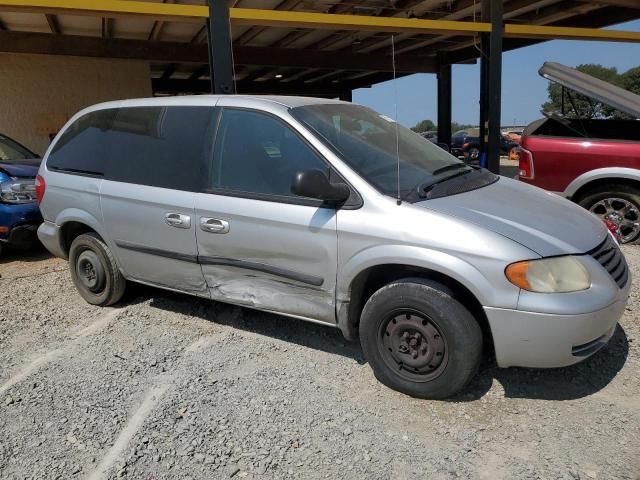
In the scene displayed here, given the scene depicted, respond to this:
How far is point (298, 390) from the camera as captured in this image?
319 cm

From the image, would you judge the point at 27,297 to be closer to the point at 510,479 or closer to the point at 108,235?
the point at 108,235

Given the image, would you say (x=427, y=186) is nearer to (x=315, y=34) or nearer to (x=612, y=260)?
(x=612, y=260)

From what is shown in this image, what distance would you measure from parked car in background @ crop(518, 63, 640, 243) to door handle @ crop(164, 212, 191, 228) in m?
4.21

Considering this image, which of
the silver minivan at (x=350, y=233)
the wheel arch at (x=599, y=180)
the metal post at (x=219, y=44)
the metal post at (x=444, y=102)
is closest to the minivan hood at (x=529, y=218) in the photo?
the silver minivan at (x=350, y=233)

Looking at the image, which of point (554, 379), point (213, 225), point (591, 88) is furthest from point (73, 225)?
point (591, 88)

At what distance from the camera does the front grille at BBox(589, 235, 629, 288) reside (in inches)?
116

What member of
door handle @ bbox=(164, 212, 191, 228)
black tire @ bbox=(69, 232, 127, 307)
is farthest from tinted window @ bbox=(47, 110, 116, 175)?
door handle @ bbox=(164, 212, 191, 228)

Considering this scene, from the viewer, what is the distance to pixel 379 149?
3.54 m

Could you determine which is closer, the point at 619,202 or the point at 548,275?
the point at 548,275

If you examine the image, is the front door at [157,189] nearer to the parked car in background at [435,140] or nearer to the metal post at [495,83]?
the parked car in background at [435,140]

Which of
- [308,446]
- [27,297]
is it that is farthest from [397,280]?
[27,297]

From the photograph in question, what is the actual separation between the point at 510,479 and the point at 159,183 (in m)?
2.93

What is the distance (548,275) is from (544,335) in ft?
1.00

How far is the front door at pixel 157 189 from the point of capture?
12.3 feet
